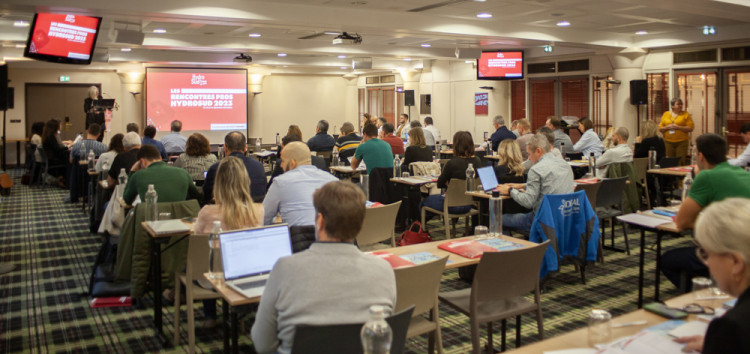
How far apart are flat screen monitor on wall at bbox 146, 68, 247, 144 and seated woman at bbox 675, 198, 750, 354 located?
16.9 m

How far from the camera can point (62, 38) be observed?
290 inches

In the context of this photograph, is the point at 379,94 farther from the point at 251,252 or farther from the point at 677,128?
the point at 251,252

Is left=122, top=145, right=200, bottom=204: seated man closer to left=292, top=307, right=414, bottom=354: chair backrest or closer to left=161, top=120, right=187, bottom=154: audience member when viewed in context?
left=292, top=307, right=414, bottom=354: chair backrest

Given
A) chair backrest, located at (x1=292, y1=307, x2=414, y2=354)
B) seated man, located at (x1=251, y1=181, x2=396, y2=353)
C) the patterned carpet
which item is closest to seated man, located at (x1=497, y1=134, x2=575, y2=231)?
the patterned carpet

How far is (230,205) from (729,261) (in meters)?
2.99

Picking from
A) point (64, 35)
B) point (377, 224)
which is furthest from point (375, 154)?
point (64, 35)

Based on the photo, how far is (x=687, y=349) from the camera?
6.77 feet

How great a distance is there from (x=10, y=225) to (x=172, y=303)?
16.0ft

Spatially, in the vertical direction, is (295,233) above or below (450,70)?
below

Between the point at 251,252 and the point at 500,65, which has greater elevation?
the point at 500,65

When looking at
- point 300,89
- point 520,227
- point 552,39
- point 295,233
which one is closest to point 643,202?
point 552,39

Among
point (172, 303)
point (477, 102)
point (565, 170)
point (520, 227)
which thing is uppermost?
point (477, 102)

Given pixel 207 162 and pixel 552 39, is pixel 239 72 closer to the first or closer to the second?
pixel 552 39

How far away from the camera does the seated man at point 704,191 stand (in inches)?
159
